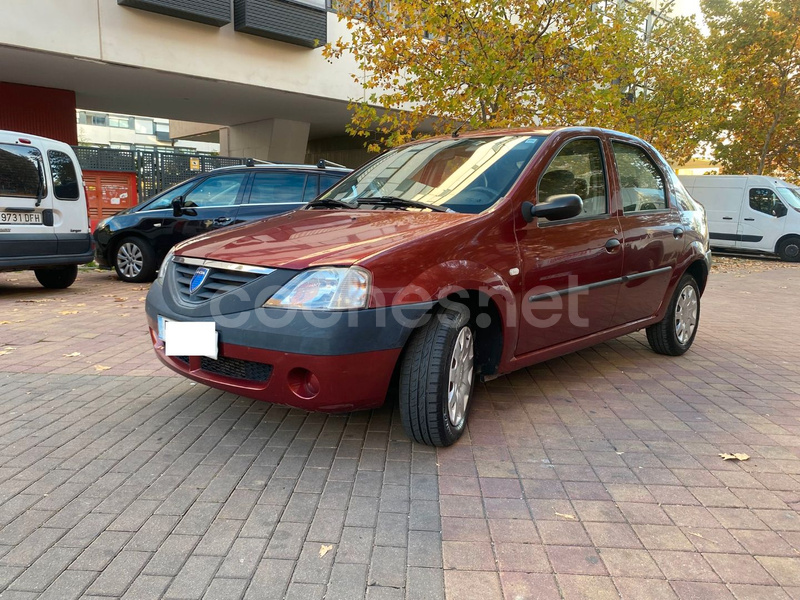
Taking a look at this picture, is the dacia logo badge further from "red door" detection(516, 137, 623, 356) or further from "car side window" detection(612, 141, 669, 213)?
"car side window" detection(612, 141, 669, 213)

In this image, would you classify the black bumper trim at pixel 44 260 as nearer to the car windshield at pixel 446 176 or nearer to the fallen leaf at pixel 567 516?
the car windshield at pixel 446 176

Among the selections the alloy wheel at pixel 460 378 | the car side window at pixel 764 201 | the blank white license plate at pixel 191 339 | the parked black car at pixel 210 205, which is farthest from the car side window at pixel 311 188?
the car side window at pixel 764 201

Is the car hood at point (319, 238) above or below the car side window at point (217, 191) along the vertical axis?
below

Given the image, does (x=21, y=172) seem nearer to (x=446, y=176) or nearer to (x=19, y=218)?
(x=19, y=218)

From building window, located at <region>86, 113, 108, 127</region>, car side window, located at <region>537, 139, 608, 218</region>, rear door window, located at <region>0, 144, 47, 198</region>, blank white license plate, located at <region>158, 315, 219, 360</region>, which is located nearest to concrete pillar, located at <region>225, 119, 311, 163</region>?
rear door window, located at <region>0, 144, 47, 198</region>

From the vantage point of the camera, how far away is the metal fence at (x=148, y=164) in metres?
12.1

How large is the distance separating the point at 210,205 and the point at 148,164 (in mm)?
5217

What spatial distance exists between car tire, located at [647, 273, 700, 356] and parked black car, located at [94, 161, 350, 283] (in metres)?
5.17

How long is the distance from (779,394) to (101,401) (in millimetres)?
4677

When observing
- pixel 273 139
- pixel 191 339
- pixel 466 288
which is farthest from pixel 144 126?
pixel 466 288

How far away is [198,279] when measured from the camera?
10.3 feet

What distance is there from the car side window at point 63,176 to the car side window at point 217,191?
1.48 metres

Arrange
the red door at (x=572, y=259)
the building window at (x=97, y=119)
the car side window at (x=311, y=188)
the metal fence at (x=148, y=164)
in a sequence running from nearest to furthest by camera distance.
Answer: the red door at (x=572, y=259) < the car side window at (x=311, y=188) < the metal fence at (x=148, y=164) < the building window at (x=97, y=119)

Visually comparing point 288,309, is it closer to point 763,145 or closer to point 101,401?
point 101,401
